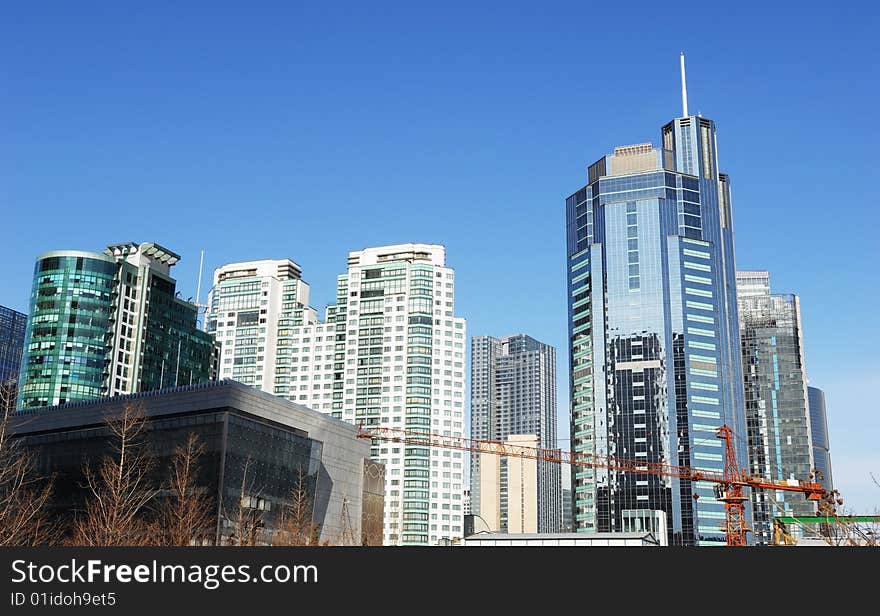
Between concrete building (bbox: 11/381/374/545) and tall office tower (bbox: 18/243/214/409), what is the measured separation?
47.5 m

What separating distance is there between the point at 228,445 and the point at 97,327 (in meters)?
85.1

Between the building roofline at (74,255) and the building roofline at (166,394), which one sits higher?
the building roofline at (74,255)

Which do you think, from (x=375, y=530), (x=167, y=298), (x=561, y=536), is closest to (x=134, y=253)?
(x=167, y=298)

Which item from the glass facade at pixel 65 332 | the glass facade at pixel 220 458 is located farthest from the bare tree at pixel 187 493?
the glass facade at pixel 65 332

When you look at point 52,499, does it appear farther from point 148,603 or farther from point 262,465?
point 148,603

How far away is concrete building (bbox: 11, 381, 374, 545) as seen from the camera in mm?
94688

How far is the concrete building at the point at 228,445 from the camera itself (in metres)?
94.7

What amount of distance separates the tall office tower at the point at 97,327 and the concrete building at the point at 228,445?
47532mm

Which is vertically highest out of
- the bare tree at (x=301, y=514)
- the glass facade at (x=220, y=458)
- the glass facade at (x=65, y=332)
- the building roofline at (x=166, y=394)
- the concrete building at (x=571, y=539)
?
the glass facade at (x=65, y=332)

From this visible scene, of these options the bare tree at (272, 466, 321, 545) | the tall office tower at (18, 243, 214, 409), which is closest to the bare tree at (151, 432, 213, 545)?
the bare tree at (272, 466, 321, 545)

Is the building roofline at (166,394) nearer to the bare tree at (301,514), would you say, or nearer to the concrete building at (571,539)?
the bare tree at (301,514)

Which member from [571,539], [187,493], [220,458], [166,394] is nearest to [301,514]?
[220,458]

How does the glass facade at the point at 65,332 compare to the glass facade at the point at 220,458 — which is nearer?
the glass facade at the point at 220,458

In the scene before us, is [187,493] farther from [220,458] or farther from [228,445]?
[228,445]
